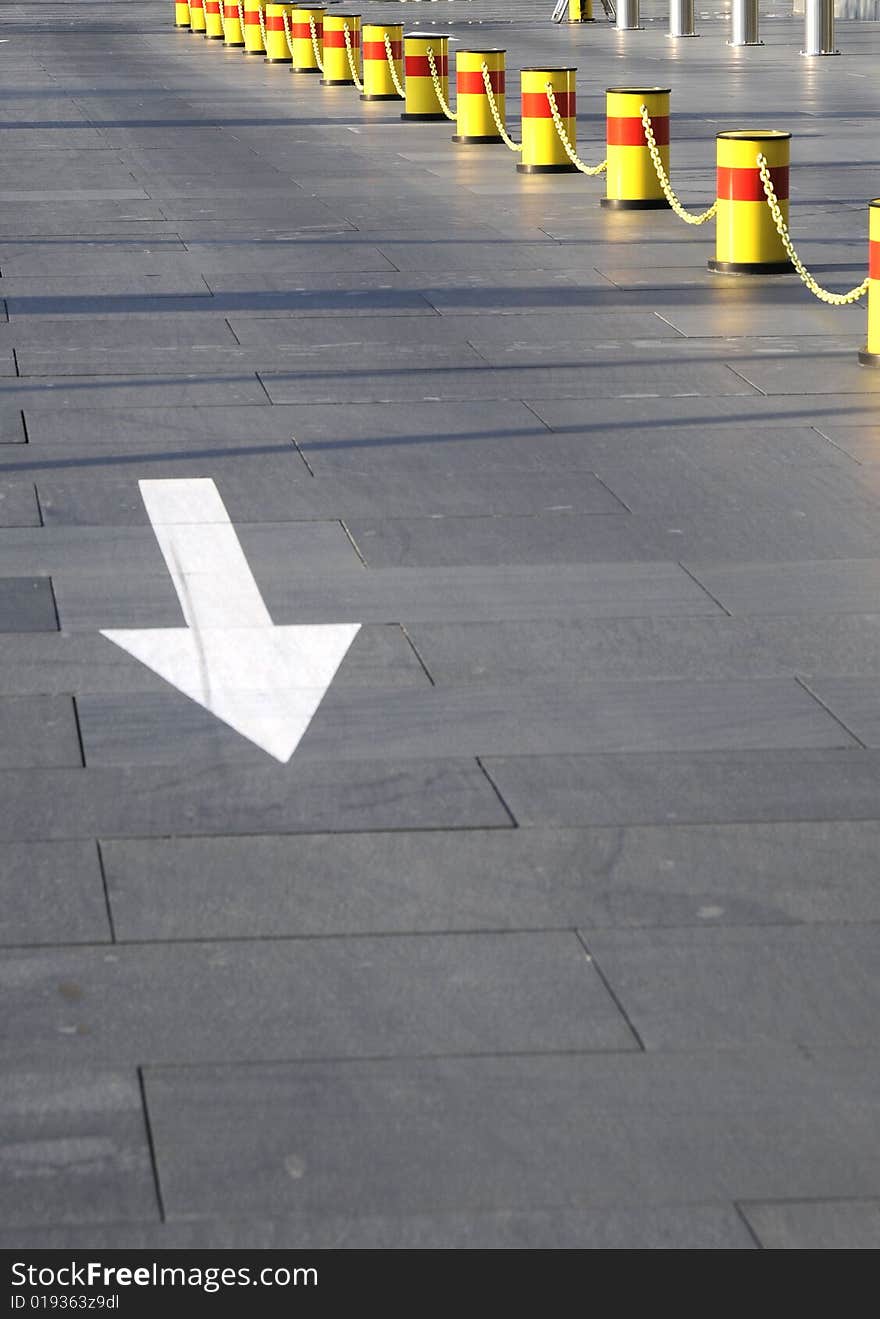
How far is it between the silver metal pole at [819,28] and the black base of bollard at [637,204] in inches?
741

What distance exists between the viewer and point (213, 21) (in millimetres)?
40156

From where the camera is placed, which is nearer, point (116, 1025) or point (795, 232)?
point (116, 1025)

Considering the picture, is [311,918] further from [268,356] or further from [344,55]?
[344,55]

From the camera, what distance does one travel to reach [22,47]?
128ft

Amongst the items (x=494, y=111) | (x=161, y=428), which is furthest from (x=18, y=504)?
(x=494, y=111)

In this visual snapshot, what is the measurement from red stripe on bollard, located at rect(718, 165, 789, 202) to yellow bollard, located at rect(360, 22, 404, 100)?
14.8 m

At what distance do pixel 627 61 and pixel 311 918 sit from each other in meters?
30.6

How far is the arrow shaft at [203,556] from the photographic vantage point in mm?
6855

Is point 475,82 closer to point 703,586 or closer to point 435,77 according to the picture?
point 435,77

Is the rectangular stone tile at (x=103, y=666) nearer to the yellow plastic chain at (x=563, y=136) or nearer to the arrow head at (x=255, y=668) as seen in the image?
the arrow head at (x=255, y=668)


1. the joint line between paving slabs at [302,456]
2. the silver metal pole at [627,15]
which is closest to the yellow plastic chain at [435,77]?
the joint line between paving slabs at [302,456]

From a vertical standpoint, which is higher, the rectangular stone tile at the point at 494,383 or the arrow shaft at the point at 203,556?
the arrow shaft at the point at 203,556

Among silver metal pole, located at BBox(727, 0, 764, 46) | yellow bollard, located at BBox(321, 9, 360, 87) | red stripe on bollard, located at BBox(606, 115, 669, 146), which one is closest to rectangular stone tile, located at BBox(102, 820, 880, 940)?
red stripe on bollard, located at BBox(606, 115, 669, 146)

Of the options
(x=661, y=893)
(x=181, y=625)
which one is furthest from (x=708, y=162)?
(x=661, y=893)
